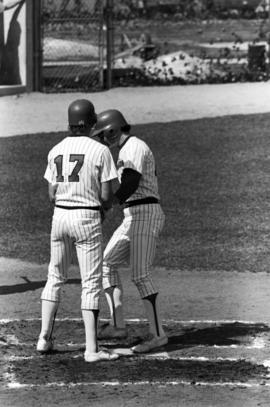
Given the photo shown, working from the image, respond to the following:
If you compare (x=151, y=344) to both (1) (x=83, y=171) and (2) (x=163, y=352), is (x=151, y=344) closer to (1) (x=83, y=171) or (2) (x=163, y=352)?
(2) (x=163, y=352)

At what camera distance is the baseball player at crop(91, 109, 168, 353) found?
7793 mm

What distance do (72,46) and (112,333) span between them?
15445 mm

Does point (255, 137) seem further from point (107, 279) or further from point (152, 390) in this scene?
point (152, 390)

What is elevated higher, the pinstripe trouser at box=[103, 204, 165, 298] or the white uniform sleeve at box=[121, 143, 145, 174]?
the white uniform sleeve at box=[121, 143, 145, 174]

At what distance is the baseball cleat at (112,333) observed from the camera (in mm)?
8281

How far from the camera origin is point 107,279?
8.27m

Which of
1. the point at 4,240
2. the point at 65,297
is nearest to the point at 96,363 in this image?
the point at 65,297

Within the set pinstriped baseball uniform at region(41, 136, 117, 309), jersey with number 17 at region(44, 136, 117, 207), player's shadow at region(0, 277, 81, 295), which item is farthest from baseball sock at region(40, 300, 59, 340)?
player's shadow at region(0, 277, 81, 295)

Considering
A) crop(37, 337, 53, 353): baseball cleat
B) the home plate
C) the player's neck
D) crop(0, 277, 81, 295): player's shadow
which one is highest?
the player's neck

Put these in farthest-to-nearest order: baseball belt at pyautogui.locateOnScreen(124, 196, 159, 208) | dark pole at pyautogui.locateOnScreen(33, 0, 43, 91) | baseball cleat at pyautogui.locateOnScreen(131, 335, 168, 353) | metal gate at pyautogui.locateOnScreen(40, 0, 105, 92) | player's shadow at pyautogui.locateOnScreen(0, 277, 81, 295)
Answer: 1. metal gate at pyautogui.locateOnScreen(40, 0, 105, 92)
2. dark pole at pyautogui.locateOnScreen(33, 0, 43, 91)
3. player's shadow at pyautogui.locateOnScreen(0, 277, 81, 295)
4. baseball belt at pyautogui.locateOnScreen(124, 196, 159, 208)
5. baseball cleat at pyautogui.locateOnScreen(131, 335, 168, 353)

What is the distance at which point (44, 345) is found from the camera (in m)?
7.77

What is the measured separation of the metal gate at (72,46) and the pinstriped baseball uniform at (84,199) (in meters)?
13.2

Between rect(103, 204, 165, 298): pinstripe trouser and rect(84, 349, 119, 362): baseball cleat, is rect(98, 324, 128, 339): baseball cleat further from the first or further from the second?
rect(84, 349, 119, 362): baseball cleat

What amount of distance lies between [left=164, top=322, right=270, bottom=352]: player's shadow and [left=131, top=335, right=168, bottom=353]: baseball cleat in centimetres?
6
